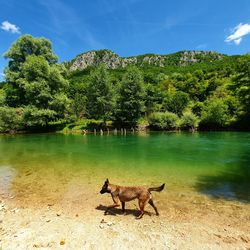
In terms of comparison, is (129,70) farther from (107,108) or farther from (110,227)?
(110,227)

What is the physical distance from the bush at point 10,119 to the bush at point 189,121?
121ft

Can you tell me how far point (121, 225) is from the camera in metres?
7.11

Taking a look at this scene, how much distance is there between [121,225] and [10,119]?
49.8m

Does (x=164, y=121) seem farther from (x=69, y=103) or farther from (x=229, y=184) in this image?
(x=229, y=184)

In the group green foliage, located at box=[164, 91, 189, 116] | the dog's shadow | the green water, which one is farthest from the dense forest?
the dog's shadow

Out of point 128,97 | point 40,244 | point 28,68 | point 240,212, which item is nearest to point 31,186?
point 40,244

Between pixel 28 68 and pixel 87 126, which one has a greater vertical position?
pixel 28 68

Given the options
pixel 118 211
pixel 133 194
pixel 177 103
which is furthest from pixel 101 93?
pixel 133 194

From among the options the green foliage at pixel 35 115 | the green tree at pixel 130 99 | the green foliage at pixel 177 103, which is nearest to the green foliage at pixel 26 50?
the green foliage at pixel 35 115

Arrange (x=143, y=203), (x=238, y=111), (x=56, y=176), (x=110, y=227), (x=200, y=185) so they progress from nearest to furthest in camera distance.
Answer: (x=110, y=227) → (x=143, y=203) → (x=200, y=185) → (x=56, y=176) → (x=238, y=111)

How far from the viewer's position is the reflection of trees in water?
10035 mm

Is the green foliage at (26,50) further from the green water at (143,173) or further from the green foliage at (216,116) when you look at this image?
the green water at (143,173)

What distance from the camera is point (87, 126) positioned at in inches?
2279

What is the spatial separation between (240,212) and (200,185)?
3456mm
